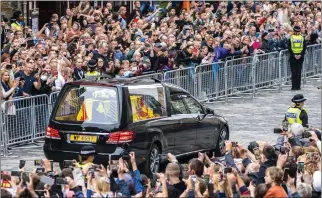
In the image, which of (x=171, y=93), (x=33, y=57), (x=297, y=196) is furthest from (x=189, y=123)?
(x=297, y=196)

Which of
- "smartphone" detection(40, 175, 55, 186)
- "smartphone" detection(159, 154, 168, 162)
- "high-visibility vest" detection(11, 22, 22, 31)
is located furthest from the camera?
"high-visibility vest" detection(11, 22, 22, 31)

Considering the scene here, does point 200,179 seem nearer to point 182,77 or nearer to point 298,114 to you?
point 298,114

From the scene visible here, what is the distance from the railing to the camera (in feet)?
77.2

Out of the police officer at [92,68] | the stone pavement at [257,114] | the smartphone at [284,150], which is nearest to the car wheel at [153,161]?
the stone pavement at [257,114]

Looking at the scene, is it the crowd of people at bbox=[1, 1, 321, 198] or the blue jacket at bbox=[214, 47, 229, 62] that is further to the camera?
the blue jacket at bbox=[214, 47, 229, 62]

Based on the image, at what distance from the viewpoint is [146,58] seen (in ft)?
92.6

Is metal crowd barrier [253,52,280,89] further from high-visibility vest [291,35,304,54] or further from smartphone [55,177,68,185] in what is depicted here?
smartphone [55,177,68,185]

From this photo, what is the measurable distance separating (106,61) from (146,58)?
179 cm

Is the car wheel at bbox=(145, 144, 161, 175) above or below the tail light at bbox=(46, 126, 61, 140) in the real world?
below

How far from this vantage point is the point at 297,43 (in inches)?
1273

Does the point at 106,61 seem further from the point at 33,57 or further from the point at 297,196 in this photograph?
the point at 297,196

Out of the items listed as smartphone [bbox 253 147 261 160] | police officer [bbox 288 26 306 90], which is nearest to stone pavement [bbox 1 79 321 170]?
police officer [bbox 288 26 306 90]

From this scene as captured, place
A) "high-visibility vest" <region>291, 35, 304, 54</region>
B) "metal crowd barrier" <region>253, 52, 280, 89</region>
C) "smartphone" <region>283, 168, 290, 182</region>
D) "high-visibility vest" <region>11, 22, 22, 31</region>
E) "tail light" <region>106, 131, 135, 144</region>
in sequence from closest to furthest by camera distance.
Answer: "smartphone" <region>283, 168, 290, 182</region> → "tail light" <region>106, 131, 135, 144</region> → "high-visibility vest" <region>11, 22, 22, 31</region> → "metal crowd barrier" <region>253, 52, 280, 89</region> → "high-visibility vest" <region>291, 35, 304, 54</region>

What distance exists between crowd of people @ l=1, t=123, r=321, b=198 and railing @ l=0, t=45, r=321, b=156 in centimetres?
627
